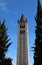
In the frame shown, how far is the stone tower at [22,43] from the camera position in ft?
406

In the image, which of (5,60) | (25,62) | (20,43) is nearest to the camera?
(5,60)

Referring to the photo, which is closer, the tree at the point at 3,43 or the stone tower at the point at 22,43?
the tree at the point at 3,43

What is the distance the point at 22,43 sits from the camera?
5148 inches

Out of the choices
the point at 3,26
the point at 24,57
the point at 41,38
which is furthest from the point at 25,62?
the point at 41,38

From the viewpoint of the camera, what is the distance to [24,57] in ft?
410

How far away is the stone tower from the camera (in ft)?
406

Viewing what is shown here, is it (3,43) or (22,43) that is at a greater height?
(22,43)

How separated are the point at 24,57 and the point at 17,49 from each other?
6506 millimetres

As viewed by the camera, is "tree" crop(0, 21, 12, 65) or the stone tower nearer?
"tree" crop(0, 21, 12, 65)

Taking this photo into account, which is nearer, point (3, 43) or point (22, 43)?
point (3, 43)

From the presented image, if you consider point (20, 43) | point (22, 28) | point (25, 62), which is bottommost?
point (25, 62)

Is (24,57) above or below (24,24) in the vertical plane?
below

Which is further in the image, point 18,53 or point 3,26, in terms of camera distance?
point 18,53

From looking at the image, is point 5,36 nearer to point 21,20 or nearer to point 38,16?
point 38,16
